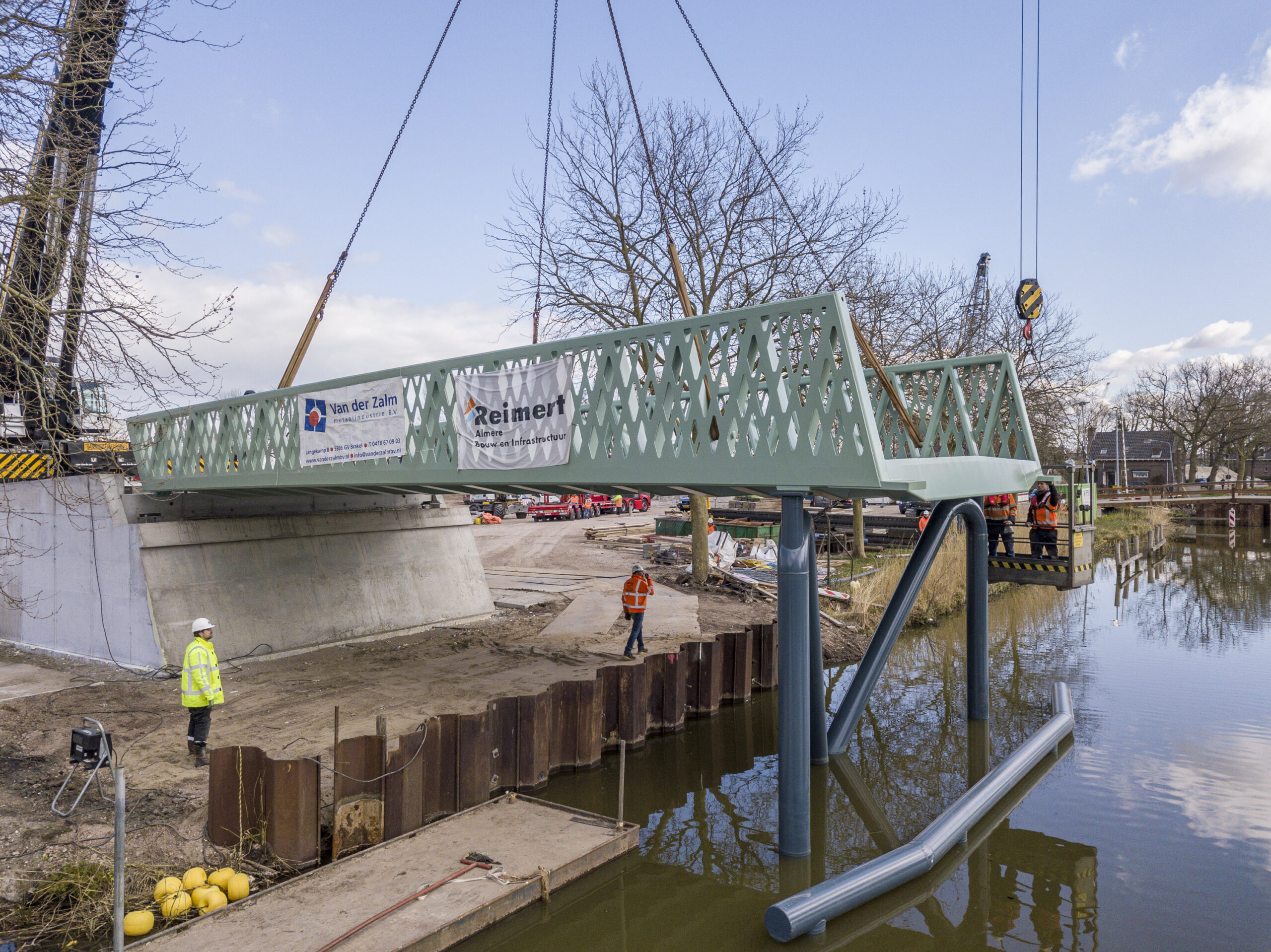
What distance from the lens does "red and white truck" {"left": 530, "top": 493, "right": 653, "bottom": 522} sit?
162 ft

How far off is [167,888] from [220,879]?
427mm

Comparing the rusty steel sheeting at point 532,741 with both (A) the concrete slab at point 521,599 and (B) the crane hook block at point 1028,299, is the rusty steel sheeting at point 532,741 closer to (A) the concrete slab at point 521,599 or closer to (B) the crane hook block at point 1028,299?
(A) the concrete slab at point 521,599

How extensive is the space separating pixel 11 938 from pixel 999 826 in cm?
1024

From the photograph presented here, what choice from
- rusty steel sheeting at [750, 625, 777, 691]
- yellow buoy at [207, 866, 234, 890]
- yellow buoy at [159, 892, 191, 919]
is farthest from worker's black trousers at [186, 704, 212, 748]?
rusty steel sheeting at [750, 625, 777, 691]

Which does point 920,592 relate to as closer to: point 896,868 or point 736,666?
point 736,666

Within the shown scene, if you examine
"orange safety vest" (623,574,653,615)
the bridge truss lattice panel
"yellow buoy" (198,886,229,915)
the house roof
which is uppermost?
the house roof

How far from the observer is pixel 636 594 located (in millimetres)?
15602

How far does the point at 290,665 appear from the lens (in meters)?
15.7

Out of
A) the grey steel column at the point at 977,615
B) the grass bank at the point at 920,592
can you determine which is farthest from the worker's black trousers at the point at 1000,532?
the grass bank at the point at 920,592

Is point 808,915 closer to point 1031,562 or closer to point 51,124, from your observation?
point 1031,562

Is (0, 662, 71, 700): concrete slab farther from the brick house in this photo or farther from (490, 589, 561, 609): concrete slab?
the brick house

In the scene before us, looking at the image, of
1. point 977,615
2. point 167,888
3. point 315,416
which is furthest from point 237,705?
point 977,615

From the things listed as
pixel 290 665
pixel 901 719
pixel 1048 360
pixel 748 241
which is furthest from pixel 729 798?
pixel 1048 360

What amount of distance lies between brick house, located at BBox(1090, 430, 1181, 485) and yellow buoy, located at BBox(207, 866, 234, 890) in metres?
99.0
